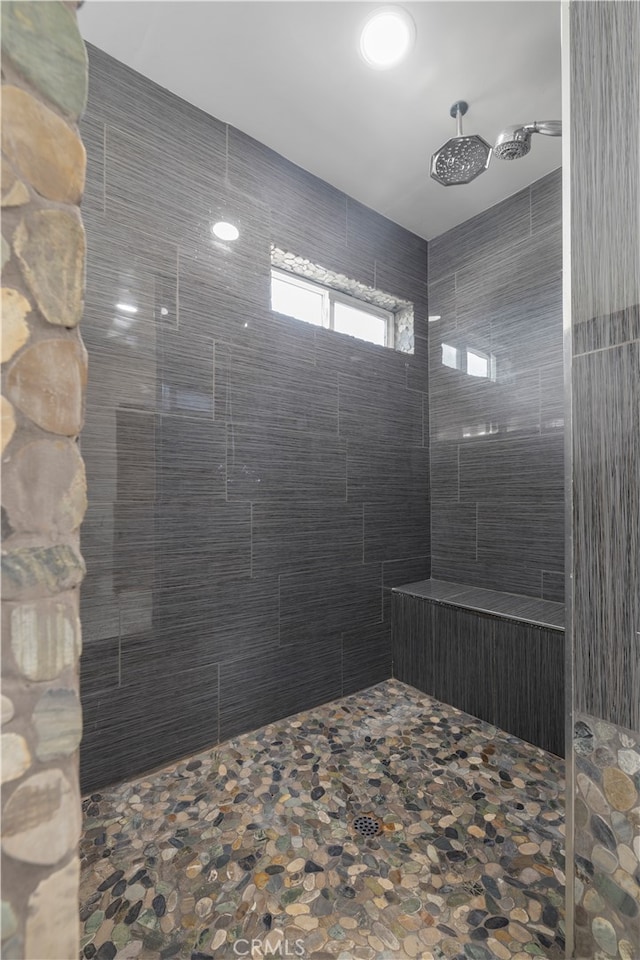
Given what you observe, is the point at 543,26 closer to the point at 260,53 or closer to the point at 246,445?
the point at 260,53

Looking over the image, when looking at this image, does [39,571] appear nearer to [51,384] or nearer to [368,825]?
[51,384]

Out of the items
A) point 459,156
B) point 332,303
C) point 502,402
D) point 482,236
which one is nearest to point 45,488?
point 459,156

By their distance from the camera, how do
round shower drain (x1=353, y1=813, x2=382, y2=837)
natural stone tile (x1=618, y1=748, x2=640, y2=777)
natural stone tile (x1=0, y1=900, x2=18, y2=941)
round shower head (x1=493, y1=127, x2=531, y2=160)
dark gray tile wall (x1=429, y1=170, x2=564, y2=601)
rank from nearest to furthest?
1. natural stone tile (x1=0, y1=900, x2=18, y2=941)
2. natural stone tile (x1=618, y1=748, x2=640, y2=777)
3. round shower drain (x1=353, y1=813, x2=382, y2=837)
4. round shower head (x1=493, y1=127, x2=531, y2=160)
5. dark gray tile wall (x1=429, y1=170, x2=564, y2=601)

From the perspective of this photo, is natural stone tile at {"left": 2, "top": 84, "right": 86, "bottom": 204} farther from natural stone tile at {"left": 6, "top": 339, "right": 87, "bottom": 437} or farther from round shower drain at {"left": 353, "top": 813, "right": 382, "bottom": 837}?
round shower drain at {"left": 353, "top": 813, "right": 382, "bottom": 837}

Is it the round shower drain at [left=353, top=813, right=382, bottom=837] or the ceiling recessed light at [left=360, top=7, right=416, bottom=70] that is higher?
the ceiling recessed light at [left=360, top=7, right=416, bottom=70]

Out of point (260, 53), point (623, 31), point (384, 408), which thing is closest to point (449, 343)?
point (384, 408)

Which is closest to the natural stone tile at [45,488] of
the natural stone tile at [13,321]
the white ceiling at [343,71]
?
the natural stone tile at [13,321]

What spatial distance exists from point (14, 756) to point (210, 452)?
53.7 inches

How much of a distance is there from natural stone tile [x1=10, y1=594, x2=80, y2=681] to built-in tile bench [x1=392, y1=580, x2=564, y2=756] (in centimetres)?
179

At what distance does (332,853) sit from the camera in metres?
1.28

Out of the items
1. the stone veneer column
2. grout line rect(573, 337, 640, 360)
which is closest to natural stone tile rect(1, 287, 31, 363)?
the stone veneer column

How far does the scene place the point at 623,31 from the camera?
86 centimetres

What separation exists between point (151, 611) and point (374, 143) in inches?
88.1

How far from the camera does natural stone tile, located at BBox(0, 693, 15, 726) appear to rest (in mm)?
509
